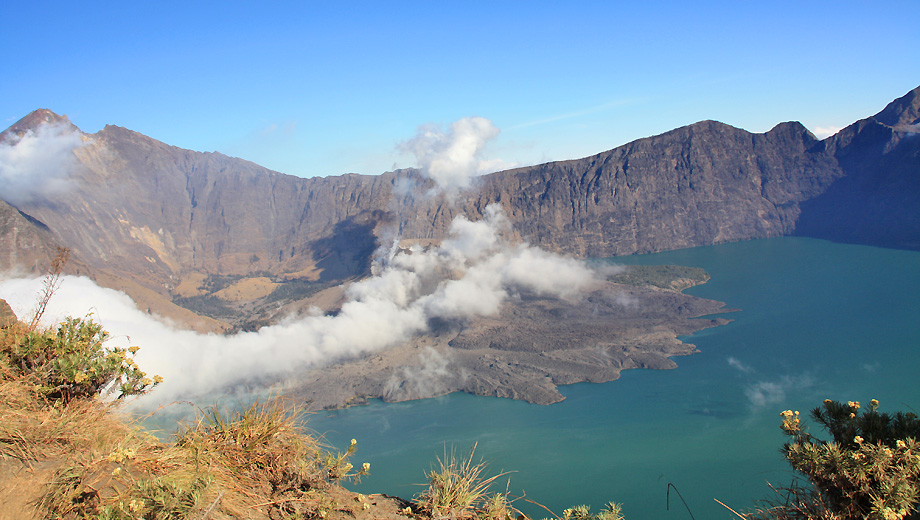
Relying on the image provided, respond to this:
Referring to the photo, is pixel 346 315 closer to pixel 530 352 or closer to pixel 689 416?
pixel 530 352

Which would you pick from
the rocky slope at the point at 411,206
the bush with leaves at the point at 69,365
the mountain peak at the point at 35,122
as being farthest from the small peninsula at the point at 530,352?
the mountain peak at the point at 35,122

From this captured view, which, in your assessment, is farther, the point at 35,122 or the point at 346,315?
the point at 35,122

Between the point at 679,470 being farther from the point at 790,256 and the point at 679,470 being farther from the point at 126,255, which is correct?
the point at 126,255

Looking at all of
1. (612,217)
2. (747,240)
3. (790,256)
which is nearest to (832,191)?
(747,240)

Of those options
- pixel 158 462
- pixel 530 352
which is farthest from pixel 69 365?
pixel 530 352

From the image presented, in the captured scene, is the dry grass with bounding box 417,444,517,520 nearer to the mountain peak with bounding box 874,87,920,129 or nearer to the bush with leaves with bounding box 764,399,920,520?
the bush with leaves with bounding box 764,399,920,520

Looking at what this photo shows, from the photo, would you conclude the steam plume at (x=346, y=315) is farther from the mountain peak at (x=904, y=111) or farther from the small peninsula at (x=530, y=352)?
the mountain peak at (x=904, y=111)
